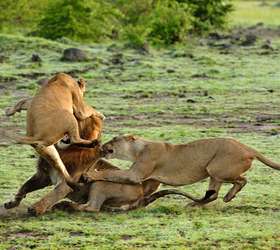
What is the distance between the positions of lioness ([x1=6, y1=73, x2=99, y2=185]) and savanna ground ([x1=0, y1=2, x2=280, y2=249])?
0.48 metres

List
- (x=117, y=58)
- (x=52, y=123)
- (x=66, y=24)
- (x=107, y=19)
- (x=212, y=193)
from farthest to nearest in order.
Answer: (x=107, y=19) → (x=66, y=24) → (x=117, y=58) → (x=212, y=193) → (x=52, y=123)

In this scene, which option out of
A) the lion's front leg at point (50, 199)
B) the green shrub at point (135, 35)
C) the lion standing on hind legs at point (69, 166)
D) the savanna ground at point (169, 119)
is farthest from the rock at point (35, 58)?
the lion's front leg at point (50, 199)

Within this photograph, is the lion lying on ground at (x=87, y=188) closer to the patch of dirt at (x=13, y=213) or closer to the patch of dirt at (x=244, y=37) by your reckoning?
the patch of dirt at (x=13, y=213)

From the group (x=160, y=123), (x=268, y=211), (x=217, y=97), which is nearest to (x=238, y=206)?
(x=268, y=211)

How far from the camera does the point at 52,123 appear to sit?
25.4 feet

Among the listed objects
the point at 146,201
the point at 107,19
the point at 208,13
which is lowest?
the point at 208,13

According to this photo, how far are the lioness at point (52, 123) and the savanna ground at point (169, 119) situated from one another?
48cm

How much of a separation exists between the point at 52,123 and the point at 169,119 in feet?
19.6

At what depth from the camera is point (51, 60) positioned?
65.7ft

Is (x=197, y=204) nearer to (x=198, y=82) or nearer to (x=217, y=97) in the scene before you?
(x=217, y=97)

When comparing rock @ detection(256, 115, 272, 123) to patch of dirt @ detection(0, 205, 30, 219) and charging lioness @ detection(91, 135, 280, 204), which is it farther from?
patch of dirt @ detection(0, 205, 30, 219)

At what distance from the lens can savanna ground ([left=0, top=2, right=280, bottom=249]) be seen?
7.03m

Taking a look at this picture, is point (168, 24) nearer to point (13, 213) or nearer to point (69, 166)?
point (69, 166)

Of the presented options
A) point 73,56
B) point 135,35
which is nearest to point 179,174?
point 73,56
